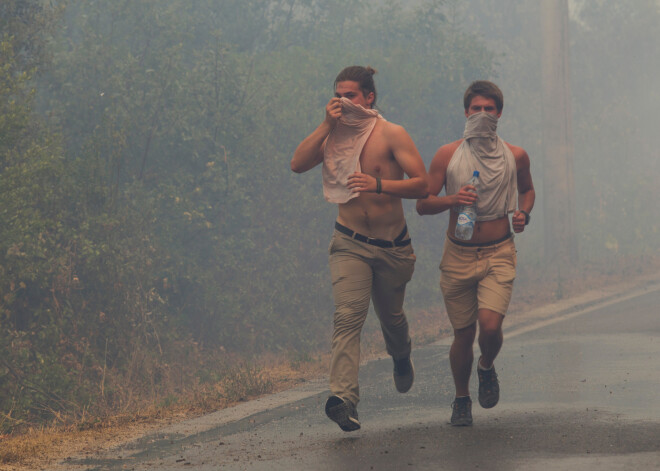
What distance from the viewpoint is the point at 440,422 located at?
6730mm

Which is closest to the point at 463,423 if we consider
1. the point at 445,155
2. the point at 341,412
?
the point at 341,412

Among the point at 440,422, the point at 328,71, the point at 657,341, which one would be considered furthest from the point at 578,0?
the point at 440,422

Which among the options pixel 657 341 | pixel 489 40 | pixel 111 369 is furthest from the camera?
pixel 489 40

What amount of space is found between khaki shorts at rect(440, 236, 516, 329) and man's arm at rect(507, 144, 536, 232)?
14 cm

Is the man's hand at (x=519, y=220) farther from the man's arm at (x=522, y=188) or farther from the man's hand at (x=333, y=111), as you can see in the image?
the man's hand at (x=333, y=111)

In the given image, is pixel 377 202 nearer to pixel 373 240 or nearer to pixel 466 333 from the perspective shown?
pixel 373 240

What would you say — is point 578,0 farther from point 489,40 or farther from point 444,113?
point 444,113

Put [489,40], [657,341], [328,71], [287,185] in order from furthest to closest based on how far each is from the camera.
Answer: [489,40] → [328,71] → [287,185] → [657,341]

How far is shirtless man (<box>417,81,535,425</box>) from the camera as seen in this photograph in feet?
21.1

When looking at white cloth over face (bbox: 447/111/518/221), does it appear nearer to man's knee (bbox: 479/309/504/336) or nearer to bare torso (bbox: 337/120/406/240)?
bare torso (bbox: 337/120/406/240)

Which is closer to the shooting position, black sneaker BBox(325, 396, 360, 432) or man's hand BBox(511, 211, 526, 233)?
black sneaker BBox(325, 396, 360, 432)

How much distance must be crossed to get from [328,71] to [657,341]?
11.7 m

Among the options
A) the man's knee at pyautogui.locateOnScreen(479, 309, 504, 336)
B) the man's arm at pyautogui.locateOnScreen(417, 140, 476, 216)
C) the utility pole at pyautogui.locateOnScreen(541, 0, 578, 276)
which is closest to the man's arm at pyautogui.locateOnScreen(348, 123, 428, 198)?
the man's arm at pyautogui.locateOnScreen(417, 140, 476, 216)

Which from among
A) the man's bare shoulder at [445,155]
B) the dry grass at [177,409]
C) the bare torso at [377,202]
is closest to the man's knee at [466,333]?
the bare torso at [377,202]
